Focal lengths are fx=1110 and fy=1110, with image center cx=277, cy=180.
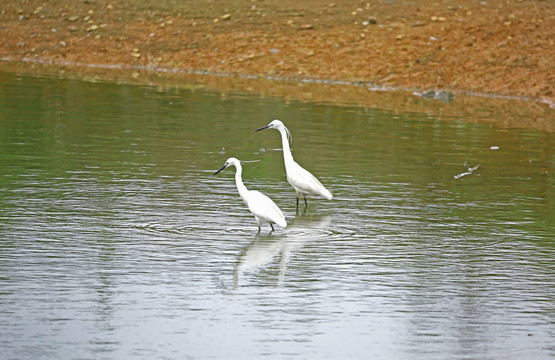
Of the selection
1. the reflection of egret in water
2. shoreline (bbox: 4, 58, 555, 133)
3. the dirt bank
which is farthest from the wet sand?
the reflection of egret in water

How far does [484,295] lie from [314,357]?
95.3 inches

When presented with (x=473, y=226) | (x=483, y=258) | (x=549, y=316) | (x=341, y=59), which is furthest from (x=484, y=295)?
(x=341, y=59)

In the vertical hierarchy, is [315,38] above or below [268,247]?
above

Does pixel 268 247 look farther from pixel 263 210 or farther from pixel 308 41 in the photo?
pixel 308 41

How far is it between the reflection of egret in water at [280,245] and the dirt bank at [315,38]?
18.3 meters

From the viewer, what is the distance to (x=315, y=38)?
35125 millimetres

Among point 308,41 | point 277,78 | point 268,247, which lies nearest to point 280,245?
point 268,247

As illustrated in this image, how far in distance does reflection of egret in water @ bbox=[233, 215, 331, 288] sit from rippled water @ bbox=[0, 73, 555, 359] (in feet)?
0.12

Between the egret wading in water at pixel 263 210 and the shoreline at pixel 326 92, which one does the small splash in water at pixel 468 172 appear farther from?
the shoreline at pixel 326 92

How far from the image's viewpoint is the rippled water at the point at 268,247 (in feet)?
26.4

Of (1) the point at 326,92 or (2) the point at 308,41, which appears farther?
(2) the point at 308,41

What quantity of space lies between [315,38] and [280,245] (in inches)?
959

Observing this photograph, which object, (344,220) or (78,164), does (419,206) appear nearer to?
(344,220)

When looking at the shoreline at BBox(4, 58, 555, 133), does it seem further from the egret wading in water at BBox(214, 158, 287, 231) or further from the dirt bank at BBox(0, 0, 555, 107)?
the egret wading in water at BBox(214, 158, 287, 231)
